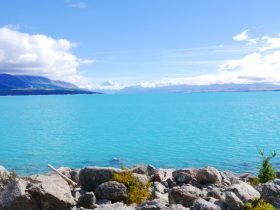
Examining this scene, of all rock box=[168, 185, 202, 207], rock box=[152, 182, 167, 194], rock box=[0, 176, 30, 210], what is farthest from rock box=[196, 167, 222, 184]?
rock box=[0, 176, 30, 210]

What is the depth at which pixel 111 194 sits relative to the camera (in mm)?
23109

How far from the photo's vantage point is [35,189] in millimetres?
18219

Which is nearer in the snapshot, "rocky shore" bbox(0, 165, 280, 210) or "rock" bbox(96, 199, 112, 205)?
"rocky shore" bbox(0, 165, 280, 210)

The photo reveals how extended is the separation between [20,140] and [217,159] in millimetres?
41820

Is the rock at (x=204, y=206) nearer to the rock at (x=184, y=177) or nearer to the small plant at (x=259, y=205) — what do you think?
the small plant at (x=259, y=205)

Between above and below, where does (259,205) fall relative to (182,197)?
above

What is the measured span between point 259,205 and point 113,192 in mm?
8240

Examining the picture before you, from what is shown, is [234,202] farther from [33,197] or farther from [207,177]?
[207,177]

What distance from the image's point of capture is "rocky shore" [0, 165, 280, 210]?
18156mm

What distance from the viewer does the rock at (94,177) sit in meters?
24.5

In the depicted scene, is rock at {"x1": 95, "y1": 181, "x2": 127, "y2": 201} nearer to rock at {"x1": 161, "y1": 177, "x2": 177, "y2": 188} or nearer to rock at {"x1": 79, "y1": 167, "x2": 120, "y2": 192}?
rock at {"x1": 79, "y1": 167, "x2": 120, "y2": 192}

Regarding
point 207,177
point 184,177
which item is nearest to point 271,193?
point 207,177

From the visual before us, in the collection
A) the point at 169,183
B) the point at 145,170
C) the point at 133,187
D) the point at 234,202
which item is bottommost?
the point at 169,183

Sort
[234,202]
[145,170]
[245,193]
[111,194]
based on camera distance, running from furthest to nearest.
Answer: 1. [145,170]
2. [111,194]
3. [245,193]
4. [234,202]
